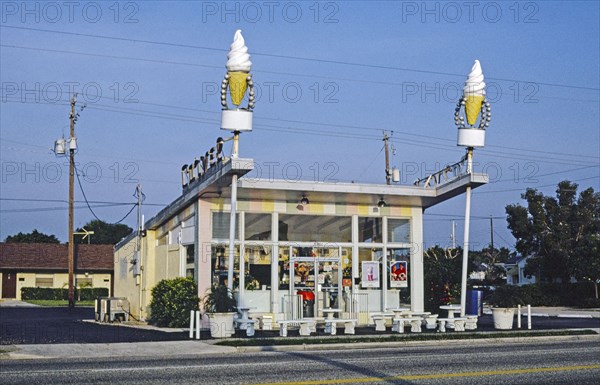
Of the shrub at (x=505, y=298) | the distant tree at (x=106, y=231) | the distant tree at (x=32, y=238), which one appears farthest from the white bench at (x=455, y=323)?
the distant tree at (x=106, y=231)

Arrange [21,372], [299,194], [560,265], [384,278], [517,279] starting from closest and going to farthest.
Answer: [21,372] < [299,194] < [384,278] < [560,265] < [517,279]

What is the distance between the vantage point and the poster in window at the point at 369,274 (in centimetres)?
2753

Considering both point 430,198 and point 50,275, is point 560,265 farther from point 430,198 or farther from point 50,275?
point 50,275

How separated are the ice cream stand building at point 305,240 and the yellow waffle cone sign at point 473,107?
1.32m

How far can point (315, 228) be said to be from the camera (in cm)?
2734

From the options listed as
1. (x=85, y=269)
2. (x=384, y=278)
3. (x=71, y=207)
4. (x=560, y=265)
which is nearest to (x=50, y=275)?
(x=85, y=269)

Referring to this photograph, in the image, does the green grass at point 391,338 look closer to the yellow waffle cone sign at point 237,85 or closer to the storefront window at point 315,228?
the storefront window at point 315,228

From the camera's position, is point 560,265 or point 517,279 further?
point 517,279

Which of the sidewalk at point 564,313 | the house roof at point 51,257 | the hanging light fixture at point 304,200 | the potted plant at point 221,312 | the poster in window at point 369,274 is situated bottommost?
the sidewalk at point 564,313

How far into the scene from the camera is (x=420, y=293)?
1111 inches

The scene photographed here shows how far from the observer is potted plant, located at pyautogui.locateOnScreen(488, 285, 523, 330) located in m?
25.4

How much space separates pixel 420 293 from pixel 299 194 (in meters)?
5.76

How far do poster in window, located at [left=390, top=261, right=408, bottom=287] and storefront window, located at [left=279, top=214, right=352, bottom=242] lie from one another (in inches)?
72.4

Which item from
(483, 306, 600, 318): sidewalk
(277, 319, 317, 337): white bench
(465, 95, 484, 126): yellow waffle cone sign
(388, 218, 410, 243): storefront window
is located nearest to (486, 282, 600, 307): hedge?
(483, 306, 600, 318): sidewalk
